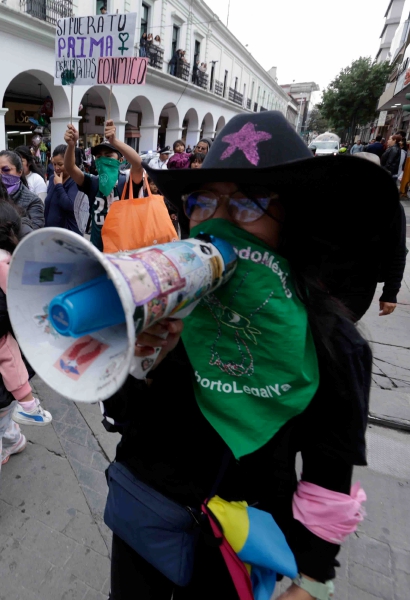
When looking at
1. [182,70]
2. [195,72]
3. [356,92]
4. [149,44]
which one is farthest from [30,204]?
[356,92]

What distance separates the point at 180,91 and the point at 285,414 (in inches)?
838

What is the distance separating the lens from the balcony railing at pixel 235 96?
28273mm

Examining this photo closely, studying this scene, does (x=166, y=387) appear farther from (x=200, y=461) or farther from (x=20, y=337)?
(x=20, y=337)

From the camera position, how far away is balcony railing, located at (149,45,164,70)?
54.2 ft

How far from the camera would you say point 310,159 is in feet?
2.38

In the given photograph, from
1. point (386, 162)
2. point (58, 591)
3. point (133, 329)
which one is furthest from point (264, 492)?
point (386, 162)

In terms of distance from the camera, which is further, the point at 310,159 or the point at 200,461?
the point at 200,461

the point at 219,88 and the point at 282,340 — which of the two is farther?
the point at 219,88

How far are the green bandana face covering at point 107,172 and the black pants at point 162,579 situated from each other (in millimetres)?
2821

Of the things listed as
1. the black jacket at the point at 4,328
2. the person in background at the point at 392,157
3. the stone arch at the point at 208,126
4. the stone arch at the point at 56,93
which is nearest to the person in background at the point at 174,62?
the stone arch at the point at 208,126

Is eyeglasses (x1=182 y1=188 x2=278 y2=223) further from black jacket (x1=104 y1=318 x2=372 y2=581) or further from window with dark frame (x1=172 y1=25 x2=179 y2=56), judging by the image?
window with dark frame (x1=172 y1=25 x2=179 y2=56)

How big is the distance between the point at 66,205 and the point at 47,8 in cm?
1006

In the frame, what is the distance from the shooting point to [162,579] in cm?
114

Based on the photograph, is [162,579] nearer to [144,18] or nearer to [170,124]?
[144,18]
